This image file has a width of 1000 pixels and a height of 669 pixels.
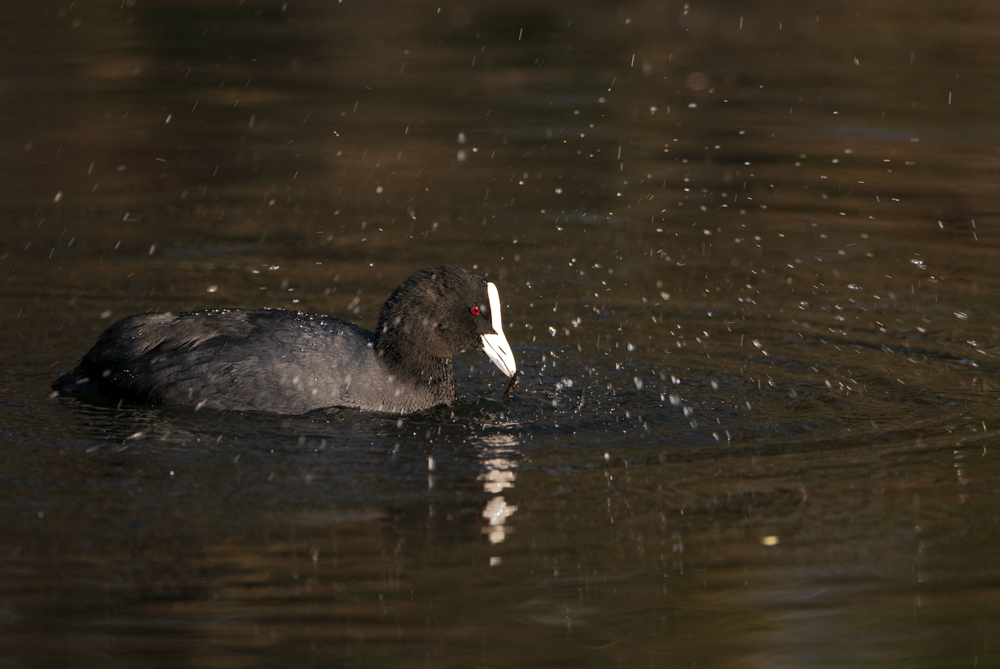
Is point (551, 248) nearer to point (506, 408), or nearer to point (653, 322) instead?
point (653, 322)

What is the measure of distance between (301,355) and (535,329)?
162 centimetres

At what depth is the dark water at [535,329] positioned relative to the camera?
371 centimetres

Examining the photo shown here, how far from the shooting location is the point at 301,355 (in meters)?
5.29

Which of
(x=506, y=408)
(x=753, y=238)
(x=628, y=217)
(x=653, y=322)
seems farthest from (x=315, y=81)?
(x=506, y=408)

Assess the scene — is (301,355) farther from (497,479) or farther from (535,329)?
(535,329)

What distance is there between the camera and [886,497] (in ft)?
14.8

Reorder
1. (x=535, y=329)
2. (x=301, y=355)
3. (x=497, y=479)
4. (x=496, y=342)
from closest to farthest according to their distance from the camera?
(x=497, y=479) → (x=301, y=355) → (x=496, y=342) → (x=535, y=329)

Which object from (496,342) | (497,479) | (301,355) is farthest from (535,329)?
(497,479)

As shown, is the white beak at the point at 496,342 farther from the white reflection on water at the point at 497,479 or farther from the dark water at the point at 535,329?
the white reflection on water at the point at 497,479

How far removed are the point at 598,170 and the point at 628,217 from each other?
1.16m

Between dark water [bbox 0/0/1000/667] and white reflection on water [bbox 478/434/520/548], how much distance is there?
0.02 m

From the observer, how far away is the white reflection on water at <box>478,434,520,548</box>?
164 inches

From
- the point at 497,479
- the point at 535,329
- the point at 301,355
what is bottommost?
the point at 535,329

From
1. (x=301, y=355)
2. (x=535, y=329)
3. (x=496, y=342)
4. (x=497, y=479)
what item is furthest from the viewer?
(x=535, y=329)
